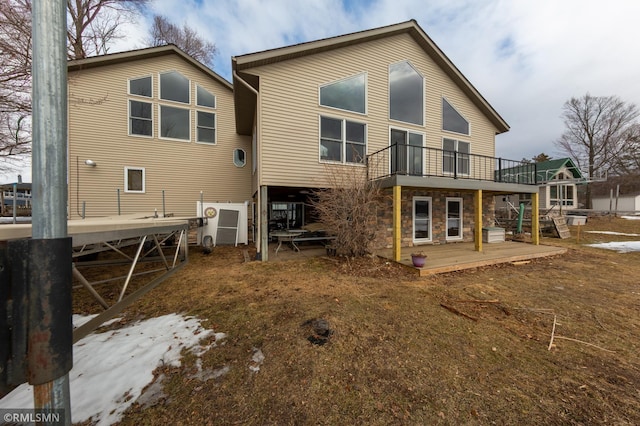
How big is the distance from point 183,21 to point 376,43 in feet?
53.1

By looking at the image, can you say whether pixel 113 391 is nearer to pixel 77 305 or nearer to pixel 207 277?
pixel 77 305

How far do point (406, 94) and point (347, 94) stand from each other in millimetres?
2568

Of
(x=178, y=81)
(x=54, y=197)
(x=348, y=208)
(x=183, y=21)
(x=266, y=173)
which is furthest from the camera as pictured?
(x=183, y=21)

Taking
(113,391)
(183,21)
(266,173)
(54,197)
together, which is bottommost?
(113,391)

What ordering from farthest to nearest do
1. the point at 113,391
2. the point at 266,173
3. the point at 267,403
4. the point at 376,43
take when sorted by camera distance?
the point at 376,43, the point at 266,173, the point at 113,391, the point at 267,403

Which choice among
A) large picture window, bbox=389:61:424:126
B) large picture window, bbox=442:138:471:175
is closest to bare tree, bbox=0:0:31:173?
large picture window, bbox=389:61:424:126

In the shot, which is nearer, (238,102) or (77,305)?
(77,305)

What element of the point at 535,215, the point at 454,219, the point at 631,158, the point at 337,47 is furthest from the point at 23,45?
the point at 631,158

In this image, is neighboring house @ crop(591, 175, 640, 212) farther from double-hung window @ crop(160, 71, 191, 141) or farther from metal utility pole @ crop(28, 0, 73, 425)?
metal utility pole @ crop(28, 0, 73, 425)

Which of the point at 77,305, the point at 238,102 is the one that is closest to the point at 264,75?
the point at 238,102

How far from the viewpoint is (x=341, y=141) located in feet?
26.7

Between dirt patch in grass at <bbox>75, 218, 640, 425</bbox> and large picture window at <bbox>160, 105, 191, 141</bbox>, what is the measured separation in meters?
7.75

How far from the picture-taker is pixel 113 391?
2.29 metres

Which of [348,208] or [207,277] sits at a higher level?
[348,208]
